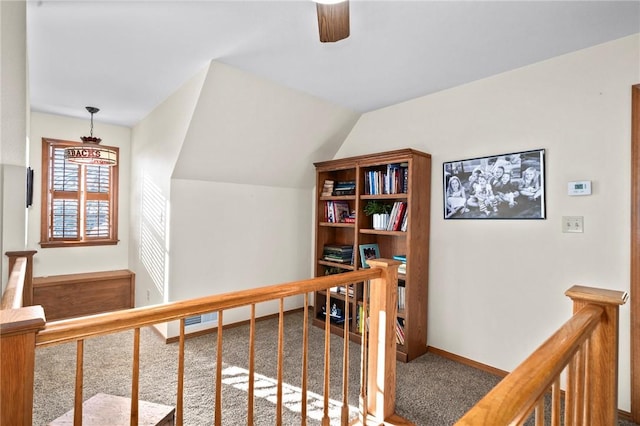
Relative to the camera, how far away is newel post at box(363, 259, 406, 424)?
204 centimetres

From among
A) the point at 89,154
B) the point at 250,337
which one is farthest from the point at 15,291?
the point at 89,154

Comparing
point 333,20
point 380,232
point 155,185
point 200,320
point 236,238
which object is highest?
point 333,20

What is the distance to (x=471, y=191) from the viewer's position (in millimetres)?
2838

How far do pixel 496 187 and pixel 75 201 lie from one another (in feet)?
15.8

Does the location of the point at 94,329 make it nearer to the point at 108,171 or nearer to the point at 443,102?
the point at 443,102

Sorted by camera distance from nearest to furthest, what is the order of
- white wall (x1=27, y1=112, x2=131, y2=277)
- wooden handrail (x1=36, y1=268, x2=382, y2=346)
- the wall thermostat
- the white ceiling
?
wooden handrail (x1=36, y1=268, x2=382, y2=346), the white ceiling, the wall thermostat, white wall (x1=27, y1=112, x2=131, y2=277)

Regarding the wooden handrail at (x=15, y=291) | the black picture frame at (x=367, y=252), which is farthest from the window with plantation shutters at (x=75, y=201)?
the black picture frame at (x=367, y=252)

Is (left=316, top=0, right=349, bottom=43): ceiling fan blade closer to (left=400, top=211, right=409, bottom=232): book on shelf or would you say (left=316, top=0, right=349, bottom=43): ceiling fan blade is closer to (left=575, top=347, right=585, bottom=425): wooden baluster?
(left=575, top=347, right=585, bottom=425): wooden baluster

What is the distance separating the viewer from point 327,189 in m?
3.86

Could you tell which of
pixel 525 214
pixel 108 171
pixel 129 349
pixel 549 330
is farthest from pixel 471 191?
pixel 108 171

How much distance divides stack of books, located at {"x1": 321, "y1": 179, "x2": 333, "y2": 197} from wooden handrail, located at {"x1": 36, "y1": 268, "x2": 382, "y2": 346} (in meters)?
2.20

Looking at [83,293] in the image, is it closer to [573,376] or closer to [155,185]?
[155,185]

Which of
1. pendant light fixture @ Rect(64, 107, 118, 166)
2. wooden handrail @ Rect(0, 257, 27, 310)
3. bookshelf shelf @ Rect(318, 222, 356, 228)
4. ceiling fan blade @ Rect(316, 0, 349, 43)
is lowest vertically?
wooden handrail @ Rect(0, 257, 27, 310)

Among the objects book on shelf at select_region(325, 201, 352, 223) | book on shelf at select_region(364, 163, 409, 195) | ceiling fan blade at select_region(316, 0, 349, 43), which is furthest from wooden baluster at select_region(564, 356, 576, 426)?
book on shelf at select_region(325, 201, 352, 223)
